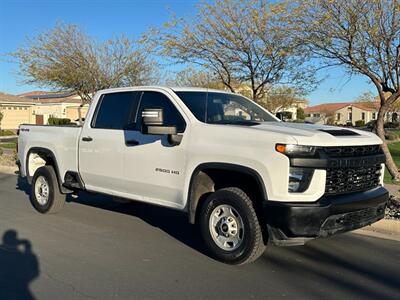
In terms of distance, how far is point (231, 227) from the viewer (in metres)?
5.17

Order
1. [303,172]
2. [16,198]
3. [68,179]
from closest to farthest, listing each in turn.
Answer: [303,172], [68,179], [16,198]

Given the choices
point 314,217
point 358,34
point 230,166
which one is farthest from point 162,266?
point 358,34

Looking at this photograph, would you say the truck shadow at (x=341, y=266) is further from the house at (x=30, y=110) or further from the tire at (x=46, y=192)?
the house at (x=30, y=110)

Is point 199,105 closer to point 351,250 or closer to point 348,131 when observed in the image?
point 348,131

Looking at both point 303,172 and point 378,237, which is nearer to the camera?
point 303,172

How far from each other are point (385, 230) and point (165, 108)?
11.7ft

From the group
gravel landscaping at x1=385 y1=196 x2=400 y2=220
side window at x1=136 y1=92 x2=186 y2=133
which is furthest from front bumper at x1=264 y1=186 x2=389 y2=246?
gravel landscaping at x1=385 y1=196 x2=400 y2=220

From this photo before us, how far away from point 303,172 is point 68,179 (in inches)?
162

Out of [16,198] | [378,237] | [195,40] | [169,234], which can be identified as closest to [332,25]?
[195,40]

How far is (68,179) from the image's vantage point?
736cm

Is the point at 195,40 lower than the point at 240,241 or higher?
higher

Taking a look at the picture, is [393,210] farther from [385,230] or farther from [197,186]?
[197,186]

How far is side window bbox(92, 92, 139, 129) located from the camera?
6.48 metres

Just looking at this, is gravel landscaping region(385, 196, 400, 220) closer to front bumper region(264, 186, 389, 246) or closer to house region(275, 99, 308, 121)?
house region(275, 99, 308, 121)
